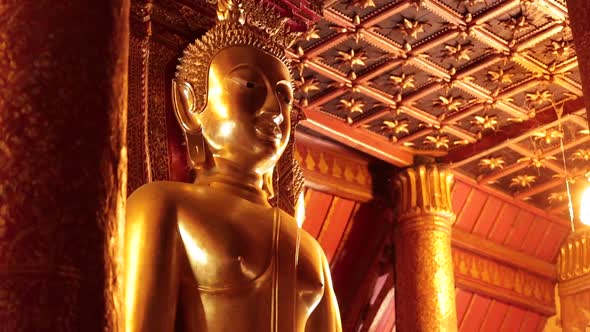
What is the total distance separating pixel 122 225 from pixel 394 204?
579 cm

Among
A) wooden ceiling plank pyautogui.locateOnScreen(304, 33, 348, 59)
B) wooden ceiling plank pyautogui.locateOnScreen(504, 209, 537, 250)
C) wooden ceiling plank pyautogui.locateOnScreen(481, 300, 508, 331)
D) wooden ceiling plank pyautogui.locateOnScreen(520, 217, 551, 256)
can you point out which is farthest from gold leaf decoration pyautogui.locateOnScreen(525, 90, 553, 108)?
wooden ceiling plank pyautogui.locateOnScreen(481, 300, 508, 331)

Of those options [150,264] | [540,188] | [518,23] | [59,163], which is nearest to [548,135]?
[540,188]

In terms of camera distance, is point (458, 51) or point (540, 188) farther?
point (540, 188)

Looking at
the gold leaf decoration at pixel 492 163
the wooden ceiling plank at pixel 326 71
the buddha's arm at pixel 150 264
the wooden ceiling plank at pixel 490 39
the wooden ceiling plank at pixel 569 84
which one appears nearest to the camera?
the buddha's arm at pixel 150 264

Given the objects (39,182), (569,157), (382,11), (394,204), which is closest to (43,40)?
(39,182)

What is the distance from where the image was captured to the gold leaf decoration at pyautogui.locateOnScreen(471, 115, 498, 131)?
24.5ft

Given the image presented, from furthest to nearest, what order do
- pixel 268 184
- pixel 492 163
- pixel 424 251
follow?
pixel 492 163 → pixel 424 251 → pixel 268 184

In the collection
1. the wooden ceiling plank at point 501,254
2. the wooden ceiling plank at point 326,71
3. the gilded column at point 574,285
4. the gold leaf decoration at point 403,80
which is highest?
the gold leaf decoration at point 403,80

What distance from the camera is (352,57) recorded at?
653cm

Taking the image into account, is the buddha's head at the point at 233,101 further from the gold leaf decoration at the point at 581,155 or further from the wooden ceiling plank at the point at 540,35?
the gold leaf decoration at the point at 581,155

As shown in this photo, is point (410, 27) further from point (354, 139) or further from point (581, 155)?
point (581, 155)

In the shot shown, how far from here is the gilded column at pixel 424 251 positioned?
729cm

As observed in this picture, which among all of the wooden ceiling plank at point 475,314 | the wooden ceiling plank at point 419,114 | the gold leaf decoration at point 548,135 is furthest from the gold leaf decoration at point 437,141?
the wooden ceiling plank at point 475,314

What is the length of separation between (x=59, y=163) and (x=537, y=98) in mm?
5758
